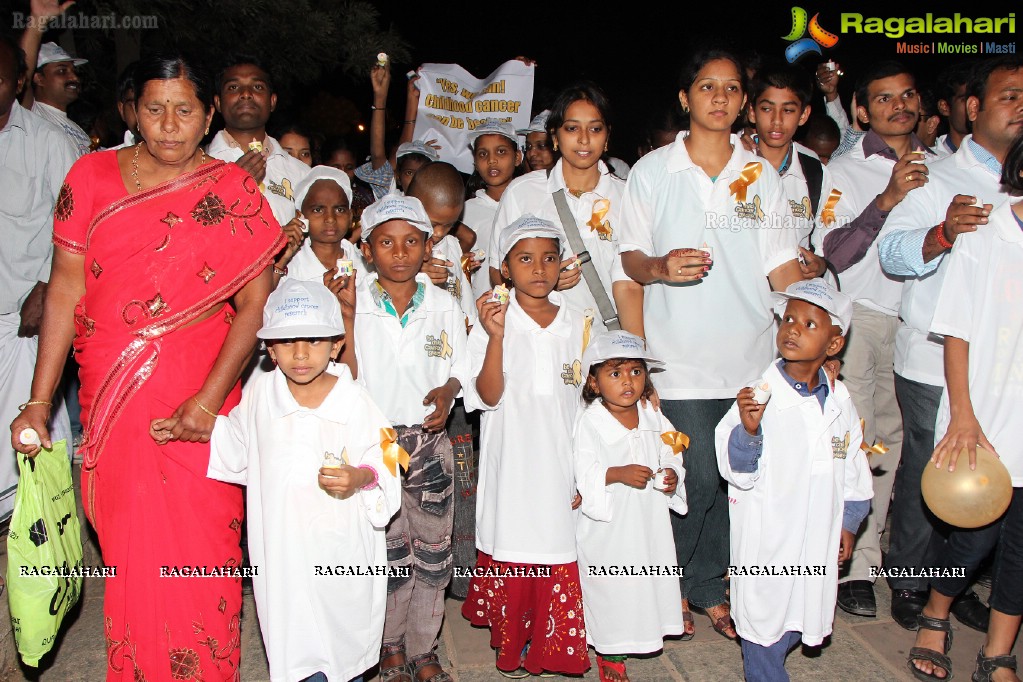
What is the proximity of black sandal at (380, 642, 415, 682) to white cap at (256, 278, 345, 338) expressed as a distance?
1.45 m

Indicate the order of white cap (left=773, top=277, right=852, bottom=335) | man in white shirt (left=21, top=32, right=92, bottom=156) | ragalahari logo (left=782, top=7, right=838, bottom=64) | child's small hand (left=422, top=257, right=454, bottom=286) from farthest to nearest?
ragalahari logo (left=782, top=7, right=838, bottom=64)
man in white shirt (left=21, top=32, right=92, bottom=156)
child's small hand (left=422, top=257, right=454, bottom=286)
white cap (left=773, top=277, right=852, bottom=335)

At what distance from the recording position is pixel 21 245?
4.08 meters

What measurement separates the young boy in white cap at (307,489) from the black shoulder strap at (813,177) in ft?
8.72

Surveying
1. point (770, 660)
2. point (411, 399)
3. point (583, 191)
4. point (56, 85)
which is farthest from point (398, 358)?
point (56, 85)

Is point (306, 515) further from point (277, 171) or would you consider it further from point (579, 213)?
point (277, 171)

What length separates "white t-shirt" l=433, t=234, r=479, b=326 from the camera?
14.1ft

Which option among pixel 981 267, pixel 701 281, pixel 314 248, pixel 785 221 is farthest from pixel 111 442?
pixel 981 267

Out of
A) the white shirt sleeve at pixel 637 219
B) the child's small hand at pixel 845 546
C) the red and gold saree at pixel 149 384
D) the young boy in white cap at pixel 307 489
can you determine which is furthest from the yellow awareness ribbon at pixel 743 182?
the red and gold saree at pixel 149 384

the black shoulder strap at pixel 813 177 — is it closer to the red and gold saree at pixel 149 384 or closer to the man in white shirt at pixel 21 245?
the red and gold saree at pixel 149 384

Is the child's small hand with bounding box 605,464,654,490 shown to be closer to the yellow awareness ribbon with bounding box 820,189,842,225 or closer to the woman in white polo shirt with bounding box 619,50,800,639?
the woman in white polo shirt with bounding box 619,50,800,639

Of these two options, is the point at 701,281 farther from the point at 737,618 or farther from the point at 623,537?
the point at 737,618

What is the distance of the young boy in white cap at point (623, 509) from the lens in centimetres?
361

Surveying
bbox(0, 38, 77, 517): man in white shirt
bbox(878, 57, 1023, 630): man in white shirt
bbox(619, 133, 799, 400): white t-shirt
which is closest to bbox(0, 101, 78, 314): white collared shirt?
bbox(0, 38, 77, 517): man in white shirt

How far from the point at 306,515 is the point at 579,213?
1.98 metres
